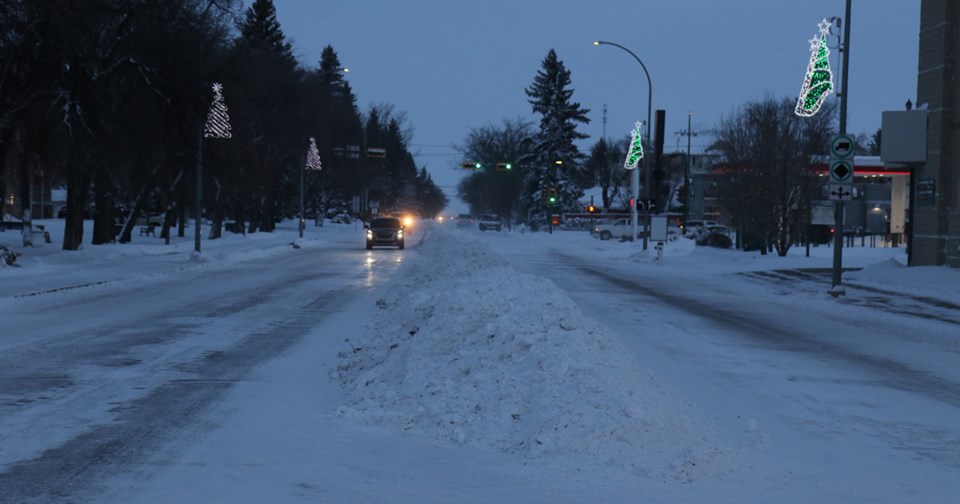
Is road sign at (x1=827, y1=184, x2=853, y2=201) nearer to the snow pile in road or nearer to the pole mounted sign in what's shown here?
the pole mounted sign

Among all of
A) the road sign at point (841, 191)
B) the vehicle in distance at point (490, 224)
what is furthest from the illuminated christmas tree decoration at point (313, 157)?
the road sign at point (841, 191)

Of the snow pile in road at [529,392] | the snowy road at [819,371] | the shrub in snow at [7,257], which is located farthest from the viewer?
the shrub in snow at [7,257]

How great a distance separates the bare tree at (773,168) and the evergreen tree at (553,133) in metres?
51.2

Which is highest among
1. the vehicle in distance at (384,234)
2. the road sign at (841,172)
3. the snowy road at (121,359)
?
the road sign at (841,172)

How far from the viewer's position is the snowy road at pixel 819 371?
744 centimetres

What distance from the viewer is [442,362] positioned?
10.3 meters

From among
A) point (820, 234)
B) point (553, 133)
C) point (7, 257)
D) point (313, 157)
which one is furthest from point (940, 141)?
point (553, 133)

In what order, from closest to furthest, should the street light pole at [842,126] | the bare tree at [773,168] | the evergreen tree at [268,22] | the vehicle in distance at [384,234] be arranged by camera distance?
1. the street light pole at [842,126]
2. the bare tree at [773,168]
3. the vehicle in distance at [384,234]
4. the evergreen tree at [268,22]

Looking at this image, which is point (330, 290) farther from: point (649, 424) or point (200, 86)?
point (649, 424)

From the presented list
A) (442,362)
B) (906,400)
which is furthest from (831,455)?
(442,362)

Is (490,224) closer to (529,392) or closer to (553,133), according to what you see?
(553,133)

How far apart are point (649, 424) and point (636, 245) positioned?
51626 mm

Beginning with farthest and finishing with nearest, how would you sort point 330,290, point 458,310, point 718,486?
1. point 330,290
2. point 458,310
3. point 718,486

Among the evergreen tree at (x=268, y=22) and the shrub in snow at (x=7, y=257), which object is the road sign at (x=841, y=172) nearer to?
the shrub in snow at (x=7, y=257)
